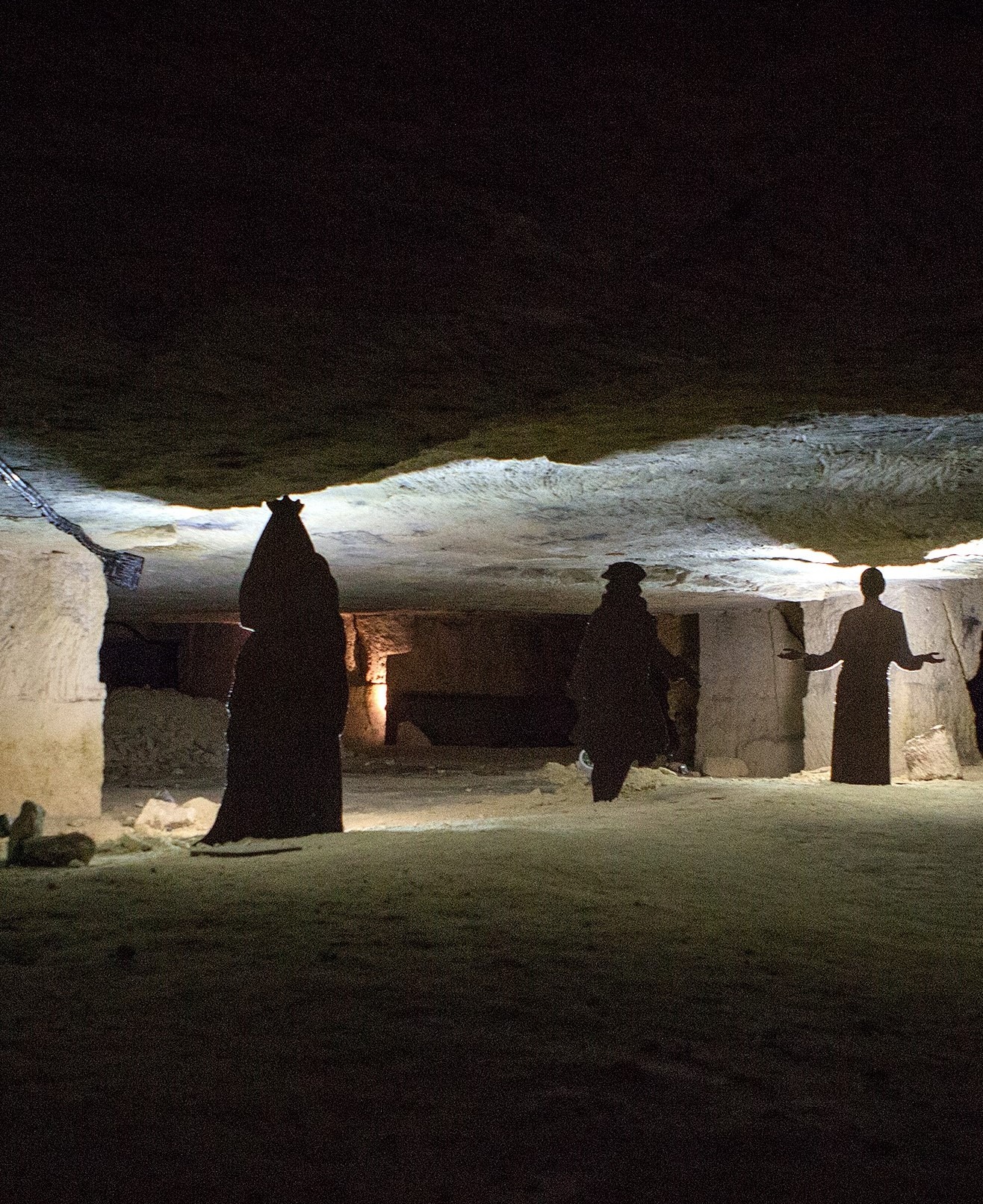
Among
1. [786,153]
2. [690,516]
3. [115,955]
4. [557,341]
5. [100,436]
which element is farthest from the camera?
[690,516]

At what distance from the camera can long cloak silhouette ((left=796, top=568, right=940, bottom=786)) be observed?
28.3 feet

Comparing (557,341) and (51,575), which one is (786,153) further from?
(51,575)

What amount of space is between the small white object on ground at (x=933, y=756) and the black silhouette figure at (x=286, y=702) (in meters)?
7.11

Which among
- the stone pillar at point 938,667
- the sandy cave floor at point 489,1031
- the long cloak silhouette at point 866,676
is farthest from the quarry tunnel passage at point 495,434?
the stone pillar at point 938,667

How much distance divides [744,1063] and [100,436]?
14.0ft

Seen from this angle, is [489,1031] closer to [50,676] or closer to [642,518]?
[642,518]

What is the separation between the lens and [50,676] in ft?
26.6

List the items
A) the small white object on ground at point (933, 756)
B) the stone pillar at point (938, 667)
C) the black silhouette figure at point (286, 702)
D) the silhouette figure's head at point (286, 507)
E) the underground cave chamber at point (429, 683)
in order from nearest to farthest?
the black silhouette figure at point (286, 702), the silhouette figure's head at point (286, 507), the underground cave chamber at point (429, 683), the small white object on ground at point (933, 756), the stone pillar at point (938, 667)

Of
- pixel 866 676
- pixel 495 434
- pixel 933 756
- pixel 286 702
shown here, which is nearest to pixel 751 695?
pixel 933 756

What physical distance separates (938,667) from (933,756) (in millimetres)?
996

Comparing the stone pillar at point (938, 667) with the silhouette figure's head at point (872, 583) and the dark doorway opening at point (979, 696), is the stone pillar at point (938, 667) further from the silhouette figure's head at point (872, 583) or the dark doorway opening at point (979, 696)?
→ the dark doorway opening at point (979, 696)

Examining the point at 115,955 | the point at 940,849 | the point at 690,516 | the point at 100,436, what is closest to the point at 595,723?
the point at 690,516

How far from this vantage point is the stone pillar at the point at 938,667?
35.6ft

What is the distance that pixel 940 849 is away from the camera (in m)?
5.32
